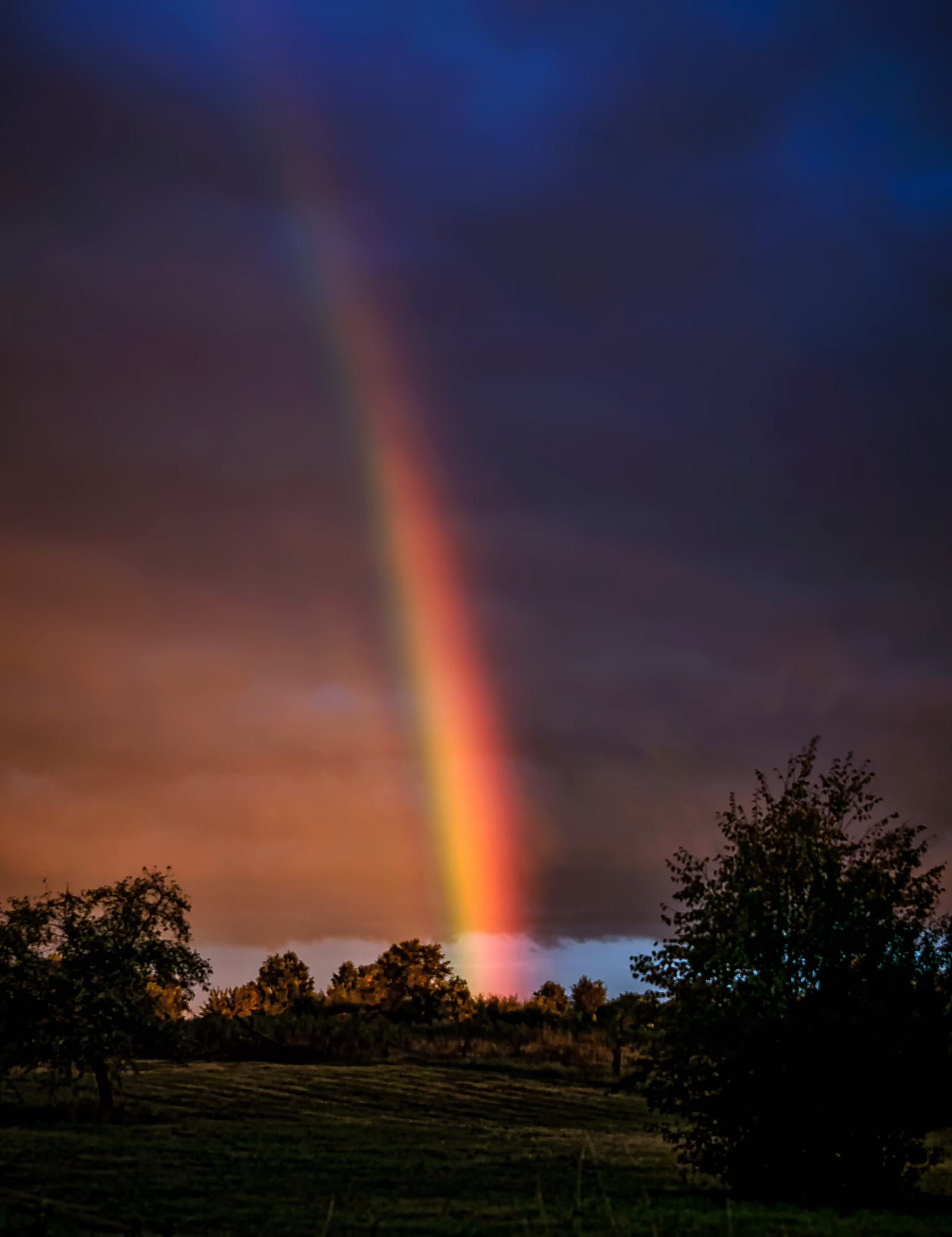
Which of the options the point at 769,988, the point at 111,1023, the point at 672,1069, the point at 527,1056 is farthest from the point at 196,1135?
the point at 527,1056

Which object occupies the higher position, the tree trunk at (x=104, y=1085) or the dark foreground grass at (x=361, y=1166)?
the tree trunk at (x=104, y=1085)

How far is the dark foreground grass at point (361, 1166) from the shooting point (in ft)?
65.8

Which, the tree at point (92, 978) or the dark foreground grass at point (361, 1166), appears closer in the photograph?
the dark foreground grass at point (361, 1166)

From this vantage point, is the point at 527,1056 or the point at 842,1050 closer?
the point at 842,1050

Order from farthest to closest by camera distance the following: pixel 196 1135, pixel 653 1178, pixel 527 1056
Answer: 1. pixel 527 1056
2. pixel 196 1135
3. pixel 653 1178

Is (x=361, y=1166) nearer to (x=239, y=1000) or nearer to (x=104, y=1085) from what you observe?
(x=104, y=1085)

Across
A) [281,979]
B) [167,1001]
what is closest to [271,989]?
[281,979]

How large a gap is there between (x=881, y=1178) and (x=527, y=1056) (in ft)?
144

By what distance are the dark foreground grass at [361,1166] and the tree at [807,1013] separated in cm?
153

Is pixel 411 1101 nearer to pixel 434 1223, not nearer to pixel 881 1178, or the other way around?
pixel 881 1178

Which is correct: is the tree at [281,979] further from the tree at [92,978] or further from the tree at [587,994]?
the tree at [92,978]

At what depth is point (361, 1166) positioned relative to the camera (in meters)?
Result: 30.9

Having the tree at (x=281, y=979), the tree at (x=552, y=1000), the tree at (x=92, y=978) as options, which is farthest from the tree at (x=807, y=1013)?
the tree at (x=281, y=979)

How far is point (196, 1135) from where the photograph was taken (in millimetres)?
36812
